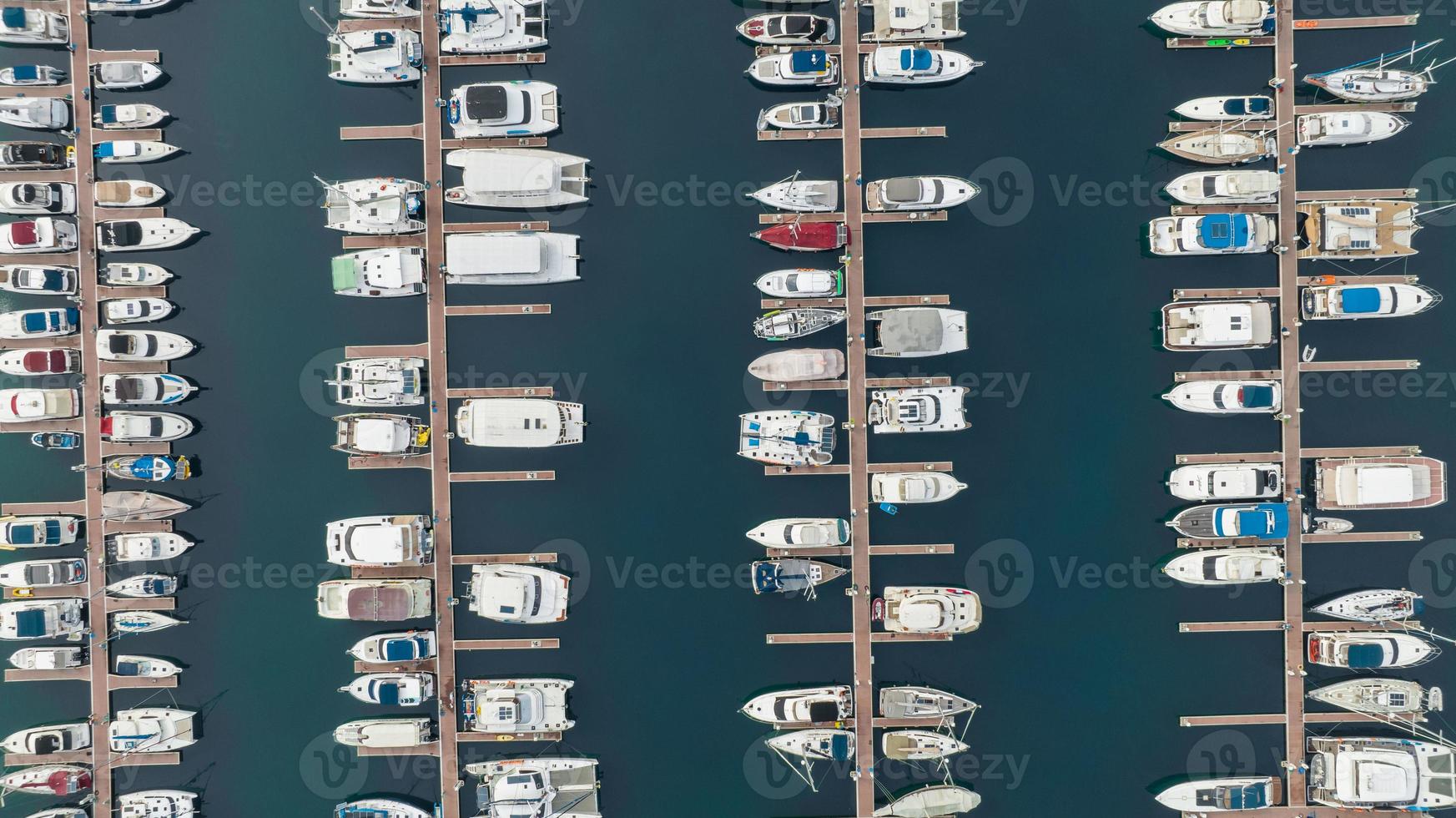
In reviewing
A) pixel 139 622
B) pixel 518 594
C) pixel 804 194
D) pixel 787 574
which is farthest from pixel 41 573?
pixel 804 194

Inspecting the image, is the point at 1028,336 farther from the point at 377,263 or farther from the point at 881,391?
the point at 377,263

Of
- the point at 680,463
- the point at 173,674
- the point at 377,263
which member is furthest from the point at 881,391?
the point at 173,674

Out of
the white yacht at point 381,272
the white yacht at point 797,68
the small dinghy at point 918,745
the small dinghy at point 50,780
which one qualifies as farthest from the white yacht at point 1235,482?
the small dinghy at point 50,780

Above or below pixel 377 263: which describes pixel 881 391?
below

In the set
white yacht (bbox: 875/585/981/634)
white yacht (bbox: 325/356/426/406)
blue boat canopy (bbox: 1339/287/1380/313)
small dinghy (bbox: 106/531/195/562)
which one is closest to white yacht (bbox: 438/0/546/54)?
white yacht (bbox: 325/356/426/406)

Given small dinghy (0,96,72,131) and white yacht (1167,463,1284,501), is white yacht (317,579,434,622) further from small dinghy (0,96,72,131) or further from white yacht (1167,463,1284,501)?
white yacht (1167,463,1284,501)
